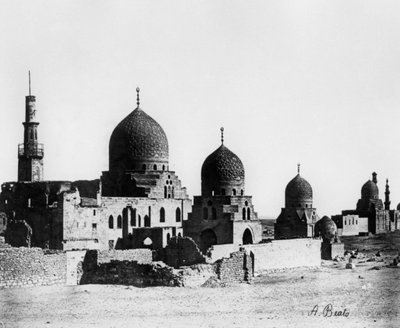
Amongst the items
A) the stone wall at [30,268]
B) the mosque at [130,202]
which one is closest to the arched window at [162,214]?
the mosque at [130,202]

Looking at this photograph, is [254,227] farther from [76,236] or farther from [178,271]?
[178,271]

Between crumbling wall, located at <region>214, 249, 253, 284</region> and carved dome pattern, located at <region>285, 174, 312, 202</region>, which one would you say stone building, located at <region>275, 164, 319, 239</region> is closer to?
carved dome pattern, located at <region>285, 174, 312, 202</region>

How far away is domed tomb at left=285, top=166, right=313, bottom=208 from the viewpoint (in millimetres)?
50672

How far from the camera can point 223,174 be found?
40.3 metres

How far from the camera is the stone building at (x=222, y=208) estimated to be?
38.6 metres

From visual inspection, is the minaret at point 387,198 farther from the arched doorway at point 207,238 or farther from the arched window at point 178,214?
the arched doorway at point 207,238

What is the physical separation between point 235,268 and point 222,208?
12908 mm

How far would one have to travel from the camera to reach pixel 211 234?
3909 centimetres

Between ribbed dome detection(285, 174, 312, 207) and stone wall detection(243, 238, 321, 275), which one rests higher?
ribbed dome detection(285, 174, 312, 207)

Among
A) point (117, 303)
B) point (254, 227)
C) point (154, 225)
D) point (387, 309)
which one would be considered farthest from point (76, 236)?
point (387, 309)

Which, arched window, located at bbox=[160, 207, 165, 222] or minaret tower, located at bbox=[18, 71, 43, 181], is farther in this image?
arched window, located at bbox=[160, 207, 165, 222]

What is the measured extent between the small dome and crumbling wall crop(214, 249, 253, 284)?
18326 millimetres

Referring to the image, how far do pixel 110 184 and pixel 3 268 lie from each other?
18417mm
